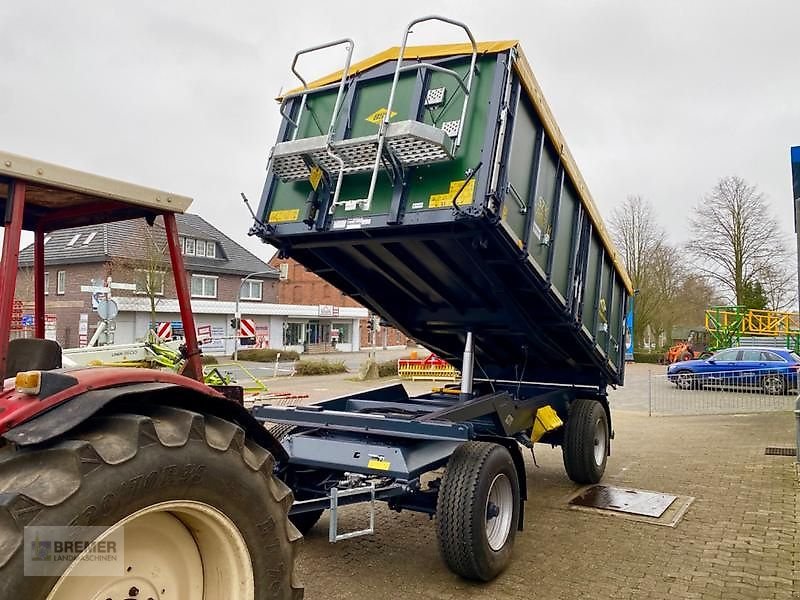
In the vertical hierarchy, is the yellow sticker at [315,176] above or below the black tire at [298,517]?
above

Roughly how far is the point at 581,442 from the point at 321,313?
41252mm

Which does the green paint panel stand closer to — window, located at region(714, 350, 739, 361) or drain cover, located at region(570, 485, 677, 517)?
drain cover, located at region(570, 485, 677, 517)

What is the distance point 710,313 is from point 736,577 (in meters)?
27.2

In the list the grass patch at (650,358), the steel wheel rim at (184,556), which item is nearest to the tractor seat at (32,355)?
the steel wheel rim at (184,556)

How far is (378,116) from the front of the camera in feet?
16.9

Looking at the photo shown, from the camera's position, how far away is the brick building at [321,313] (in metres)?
47.8

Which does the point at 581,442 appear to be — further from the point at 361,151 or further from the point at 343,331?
the point at 343,331

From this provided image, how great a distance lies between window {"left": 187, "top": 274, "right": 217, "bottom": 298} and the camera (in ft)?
124

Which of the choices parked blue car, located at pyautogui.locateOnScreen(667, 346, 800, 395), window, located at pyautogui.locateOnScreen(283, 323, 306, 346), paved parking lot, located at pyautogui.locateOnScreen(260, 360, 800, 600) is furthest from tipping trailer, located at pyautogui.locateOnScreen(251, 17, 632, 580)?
window, located at pyautogui.locateOnScreen(283, 323, 306, 346)

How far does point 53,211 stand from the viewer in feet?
10.8

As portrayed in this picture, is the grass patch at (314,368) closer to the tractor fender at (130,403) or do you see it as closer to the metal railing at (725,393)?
the metal railing at (725,393)

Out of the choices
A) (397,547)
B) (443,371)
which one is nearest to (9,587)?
(397,547)

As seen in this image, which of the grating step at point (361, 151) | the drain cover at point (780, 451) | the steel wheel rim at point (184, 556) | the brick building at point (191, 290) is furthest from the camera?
the brick building at point (191, 290)

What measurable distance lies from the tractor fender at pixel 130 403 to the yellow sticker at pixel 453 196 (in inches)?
86.9
